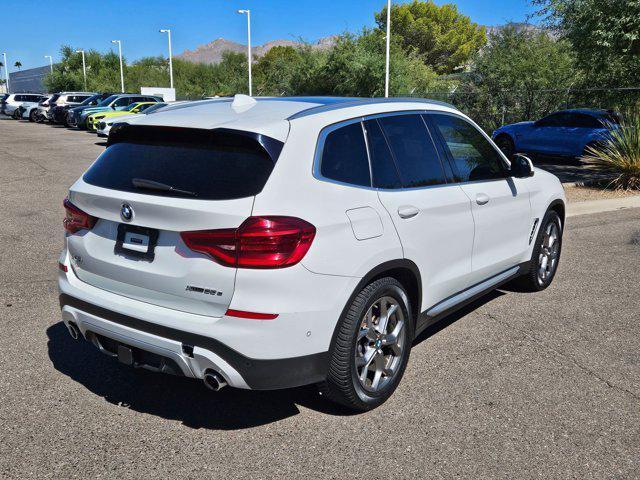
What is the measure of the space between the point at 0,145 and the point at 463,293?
22396 millimetres

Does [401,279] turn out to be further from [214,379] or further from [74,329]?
[74,329]

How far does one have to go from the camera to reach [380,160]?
375cm

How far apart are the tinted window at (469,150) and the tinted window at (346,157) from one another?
103cm

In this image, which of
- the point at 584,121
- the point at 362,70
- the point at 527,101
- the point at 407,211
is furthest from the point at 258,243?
the point at 362,70

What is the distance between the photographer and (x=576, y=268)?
6938 millimetres

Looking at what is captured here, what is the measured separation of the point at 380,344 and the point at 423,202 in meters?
0.93

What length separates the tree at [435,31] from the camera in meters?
69.1

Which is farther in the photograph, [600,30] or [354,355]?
[600,30]

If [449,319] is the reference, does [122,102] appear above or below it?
above

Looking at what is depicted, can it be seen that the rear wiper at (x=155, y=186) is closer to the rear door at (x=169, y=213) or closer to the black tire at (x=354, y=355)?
the rear door at (x=169, y=213)

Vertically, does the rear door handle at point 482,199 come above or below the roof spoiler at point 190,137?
below

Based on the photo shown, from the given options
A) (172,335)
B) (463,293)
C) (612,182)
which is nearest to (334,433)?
(172,335)

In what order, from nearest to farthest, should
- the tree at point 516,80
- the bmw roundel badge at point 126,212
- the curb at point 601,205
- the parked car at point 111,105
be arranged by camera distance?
the bmw roundel badge at point 126,212 < the curb at point 601,205 < the tree at point 516,80 < the parked car at point 111,105

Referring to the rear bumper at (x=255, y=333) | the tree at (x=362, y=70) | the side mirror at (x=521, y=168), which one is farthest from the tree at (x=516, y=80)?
the rear bumper at (x=255, y=333)
